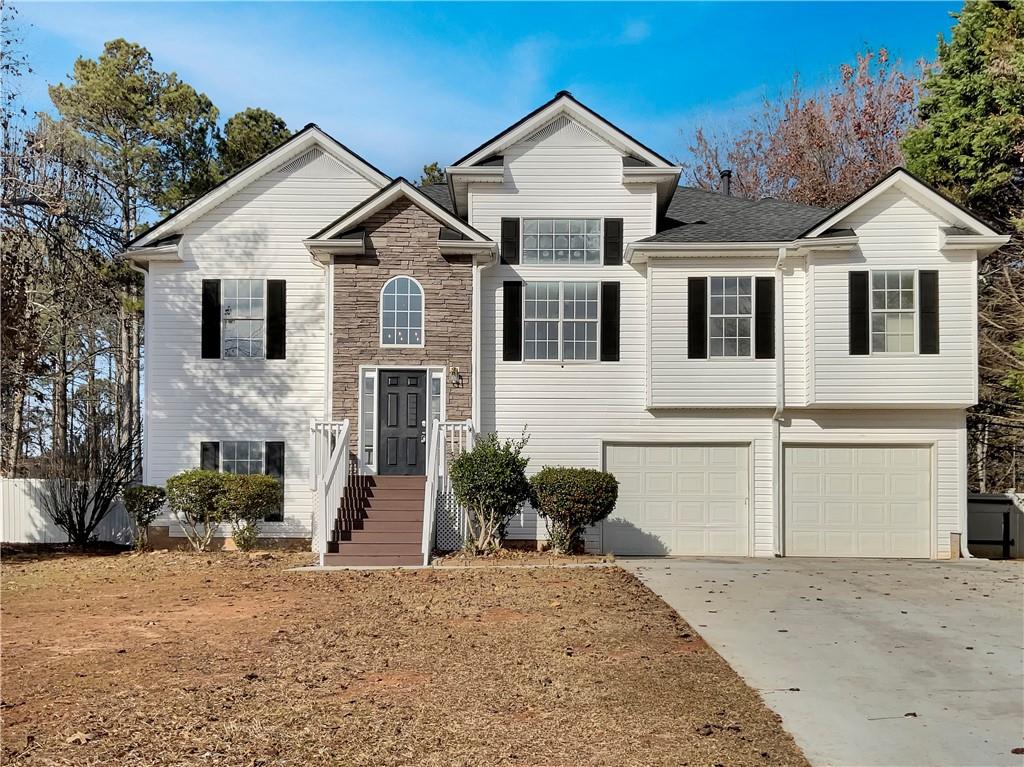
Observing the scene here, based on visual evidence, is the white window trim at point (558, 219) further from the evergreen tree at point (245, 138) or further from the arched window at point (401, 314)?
the evergreen tree at point (245, 138)

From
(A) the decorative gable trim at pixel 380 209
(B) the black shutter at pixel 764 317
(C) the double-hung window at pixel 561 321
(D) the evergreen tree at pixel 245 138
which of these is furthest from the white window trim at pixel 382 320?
(D) the evergreen tree at pixel 245 138

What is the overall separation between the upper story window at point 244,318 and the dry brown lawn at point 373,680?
5.97 m

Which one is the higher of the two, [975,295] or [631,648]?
[975,295]

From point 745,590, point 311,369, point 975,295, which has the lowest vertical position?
point 745,590

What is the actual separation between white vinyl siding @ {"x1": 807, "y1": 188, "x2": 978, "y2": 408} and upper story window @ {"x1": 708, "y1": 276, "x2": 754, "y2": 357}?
3.52 ft

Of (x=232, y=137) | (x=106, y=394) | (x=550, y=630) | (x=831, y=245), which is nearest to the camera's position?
(x=550, y=630)

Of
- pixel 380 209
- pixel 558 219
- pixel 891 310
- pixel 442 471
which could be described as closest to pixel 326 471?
pixel 442 471

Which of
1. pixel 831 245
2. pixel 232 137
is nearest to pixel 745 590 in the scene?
pixel 831 245

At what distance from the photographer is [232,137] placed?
2591cm

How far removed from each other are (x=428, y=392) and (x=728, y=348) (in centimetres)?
527

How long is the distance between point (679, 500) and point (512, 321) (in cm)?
433

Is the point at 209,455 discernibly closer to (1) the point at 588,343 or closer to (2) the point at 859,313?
(1) the point at 588,343

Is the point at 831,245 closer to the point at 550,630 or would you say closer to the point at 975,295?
the point at 975,295

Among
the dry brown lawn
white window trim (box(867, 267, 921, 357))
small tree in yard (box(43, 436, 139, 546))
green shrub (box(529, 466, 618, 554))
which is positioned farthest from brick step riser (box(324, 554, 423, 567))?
white window trim (box(867, 267, 921, 357))
